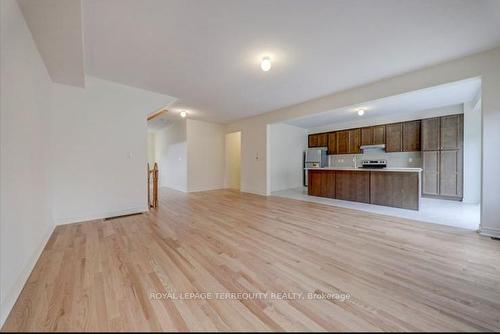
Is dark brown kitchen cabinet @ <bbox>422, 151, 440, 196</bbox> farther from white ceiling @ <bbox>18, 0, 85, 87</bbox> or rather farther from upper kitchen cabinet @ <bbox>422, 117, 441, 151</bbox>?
white ceiling @ <bbox>18, 0, 85, 87</bbox>

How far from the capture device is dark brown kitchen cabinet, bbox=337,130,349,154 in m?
6.47

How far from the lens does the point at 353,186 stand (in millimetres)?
4684

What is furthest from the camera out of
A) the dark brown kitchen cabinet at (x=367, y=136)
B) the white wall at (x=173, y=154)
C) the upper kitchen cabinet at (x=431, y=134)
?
the white wall at (x=173, y=154)

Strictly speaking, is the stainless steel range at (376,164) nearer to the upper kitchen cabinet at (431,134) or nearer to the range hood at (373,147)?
the range hood at (373,147)

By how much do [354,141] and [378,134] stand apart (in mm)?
698

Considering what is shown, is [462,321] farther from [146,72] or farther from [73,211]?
[73,211]

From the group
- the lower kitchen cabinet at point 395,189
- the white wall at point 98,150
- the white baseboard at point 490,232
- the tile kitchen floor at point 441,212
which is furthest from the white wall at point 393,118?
the white wall at point 98,150

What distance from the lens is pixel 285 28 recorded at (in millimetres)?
2092

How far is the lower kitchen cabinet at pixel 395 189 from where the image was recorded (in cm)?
379

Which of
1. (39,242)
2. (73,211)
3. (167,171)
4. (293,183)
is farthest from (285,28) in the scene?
(167,171)

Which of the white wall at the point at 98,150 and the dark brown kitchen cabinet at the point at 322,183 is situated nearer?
the white wall at the point at 98,150

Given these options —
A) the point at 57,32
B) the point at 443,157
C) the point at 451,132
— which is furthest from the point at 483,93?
the point at 57,32

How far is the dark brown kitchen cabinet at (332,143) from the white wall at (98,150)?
592 cm

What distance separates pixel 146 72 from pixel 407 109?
645cm
